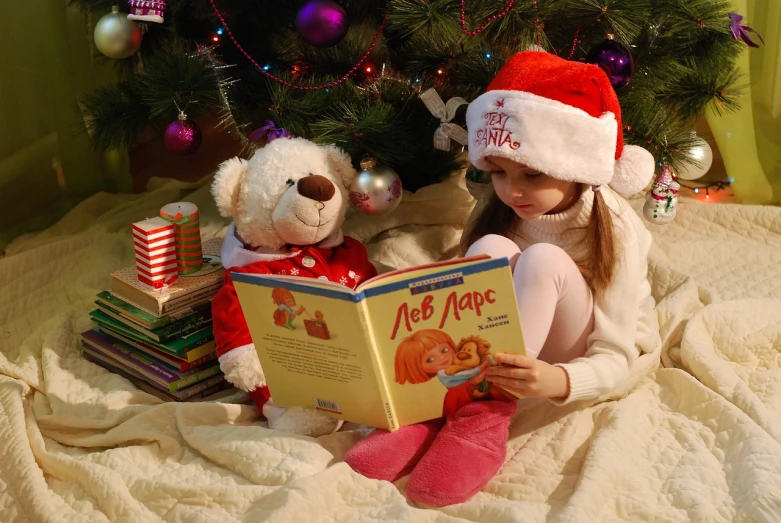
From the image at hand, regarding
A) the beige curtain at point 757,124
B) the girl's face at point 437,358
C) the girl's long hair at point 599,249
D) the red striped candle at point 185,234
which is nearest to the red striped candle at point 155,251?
the red striped candle at point 185,234

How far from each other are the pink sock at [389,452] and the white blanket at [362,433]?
2 centimetres

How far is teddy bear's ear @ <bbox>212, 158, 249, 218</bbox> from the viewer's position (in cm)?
124

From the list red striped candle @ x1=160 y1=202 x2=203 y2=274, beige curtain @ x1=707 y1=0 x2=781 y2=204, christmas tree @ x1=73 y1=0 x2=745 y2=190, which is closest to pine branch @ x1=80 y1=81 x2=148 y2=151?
christmas tree @ x1=73 y1=0 x2=745 y2=190

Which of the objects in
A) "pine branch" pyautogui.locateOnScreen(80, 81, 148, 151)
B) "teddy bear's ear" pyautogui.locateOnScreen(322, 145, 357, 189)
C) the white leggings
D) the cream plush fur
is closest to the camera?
the white leggings

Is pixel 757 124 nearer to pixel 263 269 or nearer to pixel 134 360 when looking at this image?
pixel 263 269

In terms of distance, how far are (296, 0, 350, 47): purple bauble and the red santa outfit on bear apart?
329 millimetres

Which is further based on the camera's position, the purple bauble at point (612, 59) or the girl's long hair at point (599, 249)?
the purple bauble at point (612, 59)

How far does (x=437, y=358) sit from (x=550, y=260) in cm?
21

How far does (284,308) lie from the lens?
3.32 ft

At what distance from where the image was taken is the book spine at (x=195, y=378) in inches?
49.1

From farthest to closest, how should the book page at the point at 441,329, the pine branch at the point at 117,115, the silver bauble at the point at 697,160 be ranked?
the pine branch at the point at 117,115 < the silver bauble at the point at 697,160 < the book page at the point at 441,329

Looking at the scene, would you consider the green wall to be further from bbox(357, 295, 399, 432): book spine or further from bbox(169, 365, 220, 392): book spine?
bbox(357, 295, 399, 432): book spine

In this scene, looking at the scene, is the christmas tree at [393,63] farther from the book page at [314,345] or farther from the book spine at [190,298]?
the book page at [314,345]

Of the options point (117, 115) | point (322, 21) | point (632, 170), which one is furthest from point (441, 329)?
point (117, 115)
